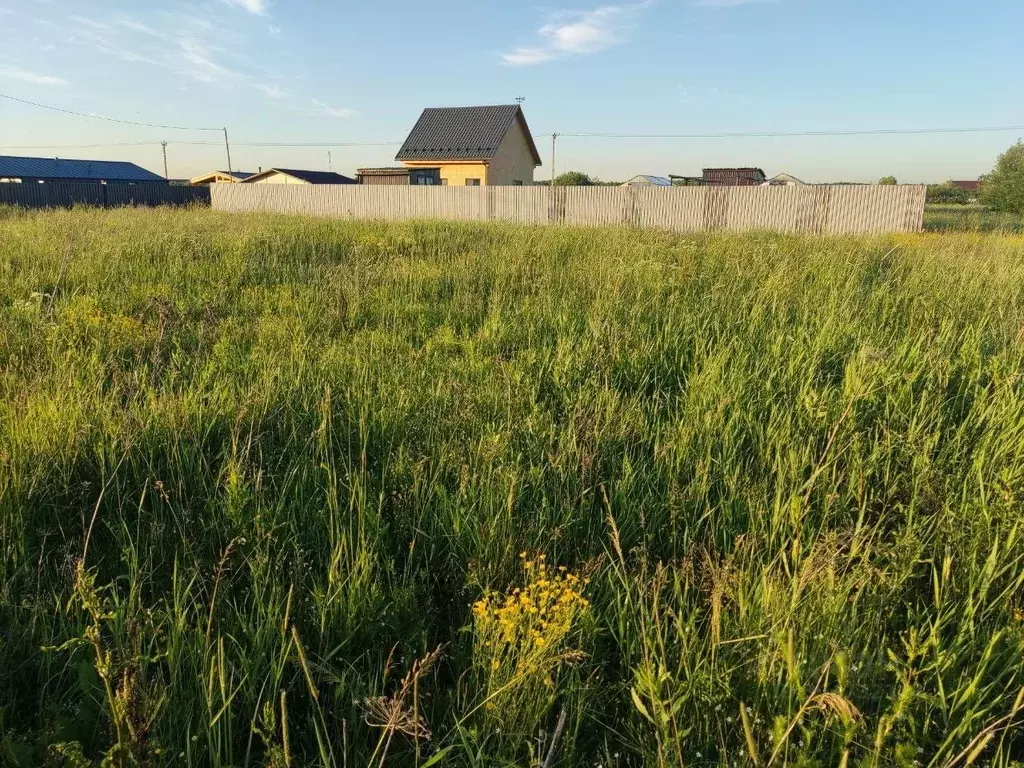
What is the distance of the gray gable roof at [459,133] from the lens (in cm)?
3300

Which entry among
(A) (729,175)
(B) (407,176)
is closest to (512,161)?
(B) (407,176)

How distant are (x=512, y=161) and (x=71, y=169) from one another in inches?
1446

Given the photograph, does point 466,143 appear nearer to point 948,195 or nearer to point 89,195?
point 89,195

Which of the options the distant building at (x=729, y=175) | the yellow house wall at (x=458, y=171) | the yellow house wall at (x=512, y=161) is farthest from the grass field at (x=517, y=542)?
the distant building at (x=729, y=175)

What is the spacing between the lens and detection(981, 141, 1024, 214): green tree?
35.8 meters

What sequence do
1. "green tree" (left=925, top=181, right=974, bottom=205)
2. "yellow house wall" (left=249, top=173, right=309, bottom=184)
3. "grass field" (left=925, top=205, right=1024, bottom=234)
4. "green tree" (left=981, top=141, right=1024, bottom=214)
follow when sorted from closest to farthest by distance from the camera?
"grass field" (left=925, top=205, right=1024, bottom=234)
"green tree" (left=981, top=141, right=1024, bottom=214)
"yellow house wall" (left=249, top=173, right=309, bottom=184)
"green tree" (left=925, top=181, right=974, bottom=205)

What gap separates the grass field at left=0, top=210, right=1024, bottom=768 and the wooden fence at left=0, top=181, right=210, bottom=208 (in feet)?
71.9

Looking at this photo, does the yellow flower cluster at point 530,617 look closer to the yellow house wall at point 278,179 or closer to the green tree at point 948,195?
the yellow house wall at point 278,179

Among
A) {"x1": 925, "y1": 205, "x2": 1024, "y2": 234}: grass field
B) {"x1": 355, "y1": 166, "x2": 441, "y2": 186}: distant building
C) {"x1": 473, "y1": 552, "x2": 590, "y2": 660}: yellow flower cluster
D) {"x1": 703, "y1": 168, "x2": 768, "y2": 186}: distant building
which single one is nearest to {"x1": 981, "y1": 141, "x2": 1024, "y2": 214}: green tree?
{"x1": 703, "y1": 168, "x2": 768, "y2": 186}: distant building

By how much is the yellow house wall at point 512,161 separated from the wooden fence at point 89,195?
1520cm

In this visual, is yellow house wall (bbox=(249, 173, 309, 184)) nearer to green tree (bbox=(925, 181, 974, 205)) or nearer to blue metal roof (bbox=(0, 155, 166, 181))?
blue metal roof (bbox=(0, 155, 166, 181))

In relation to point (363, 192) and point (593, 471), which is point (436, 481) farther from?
point (363, 192)

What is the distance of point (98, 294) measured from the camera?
15.6 ft

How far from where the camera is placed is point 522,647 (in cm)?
133
